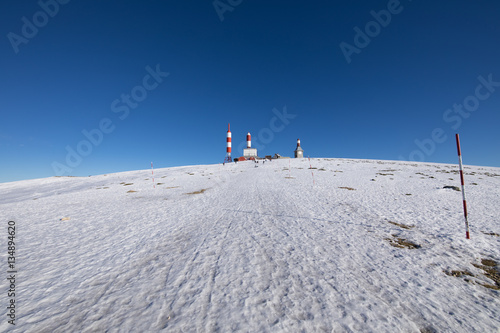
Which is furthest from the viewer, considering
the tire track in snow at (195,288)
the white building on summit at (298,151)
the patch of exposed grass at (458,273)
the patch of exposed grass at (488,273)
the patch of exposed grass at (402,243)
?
the white building on summit at (298,151)

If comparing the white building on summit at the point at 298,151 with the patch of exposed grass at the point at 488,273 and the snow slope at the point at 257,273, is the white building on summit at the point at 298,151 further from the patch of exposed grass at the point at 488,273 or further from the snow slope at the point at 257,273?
the patch of exposed grass at the point at 488,273

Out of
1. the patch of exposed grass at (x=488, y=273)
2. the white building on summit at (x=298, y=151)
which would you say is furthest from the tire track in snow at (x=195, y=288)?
the white building on summit at (x=298, y=151)

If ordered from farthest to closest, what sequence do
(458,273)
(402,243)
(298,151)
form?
(298,151) → (402,243) → (458,273)

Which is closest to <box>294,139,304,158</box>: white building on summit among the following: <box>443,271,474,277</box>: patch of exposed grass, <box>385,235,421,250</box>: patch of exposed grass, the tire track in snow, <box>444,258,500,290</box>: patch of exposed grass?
<box>385,235,421,250</box>: patch of exposed grass

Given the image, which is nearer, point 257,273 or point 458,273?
point 257,273

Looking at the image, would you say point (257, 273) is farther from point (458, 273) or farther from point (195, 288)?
point (458, 273)

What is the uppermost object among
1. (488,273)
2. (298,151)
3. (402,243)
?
(298,151)

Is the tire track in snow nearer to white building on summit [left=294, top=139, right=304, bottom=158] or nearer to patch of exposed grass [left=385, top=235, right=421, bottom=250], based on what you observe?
patch of exposed grass [left=385, top=235, right=421, bottom=250]

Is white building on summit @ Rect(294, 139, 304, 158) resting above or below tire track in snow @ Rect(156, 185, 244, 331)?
above

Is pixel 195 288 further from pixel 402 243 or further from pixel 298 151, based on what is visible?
pixel 298 151

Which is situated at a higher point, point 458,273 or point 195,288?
point 195,288

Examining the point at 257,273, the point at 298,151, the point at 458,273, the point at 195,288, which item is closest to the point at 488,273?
the point at 458,273

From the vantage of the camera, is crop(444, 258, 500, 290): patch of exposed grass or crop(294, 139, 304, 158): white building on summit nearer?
crop(444, 258, 500, 290): patch of exposed grass

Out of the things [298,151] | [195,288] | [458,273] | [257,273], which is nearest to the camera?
[195,288]
